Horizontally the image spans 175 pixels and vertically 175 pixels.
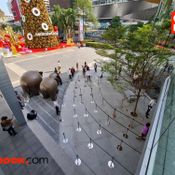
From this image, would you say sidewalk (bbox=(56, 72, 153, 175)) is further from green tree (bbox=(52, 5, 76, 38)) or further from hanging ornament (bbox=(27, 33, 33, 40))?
green tree (bbox=(52, 5, 76, 38))

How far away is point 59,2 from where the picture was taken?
63.1m

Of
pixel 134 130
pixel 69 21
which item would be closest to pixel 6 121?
pixel 134 130

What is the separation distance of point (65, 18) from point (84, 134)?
116ft

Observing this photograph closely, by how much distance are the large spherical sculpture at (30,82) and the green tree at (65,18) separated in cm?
2953

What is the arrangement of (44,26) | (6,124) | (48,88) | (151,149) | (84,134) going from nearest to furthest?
(151,149) < (6,124) < (84,134) < (48,88) < (44,26)

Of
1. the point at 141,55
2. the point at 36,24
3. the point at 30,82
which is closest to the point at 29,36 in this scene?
the point at 36,24

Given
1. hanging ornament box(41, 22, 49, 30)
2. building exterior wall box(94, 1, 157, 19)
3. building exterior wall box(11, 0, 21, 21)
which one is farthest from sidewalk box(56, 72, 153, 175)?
building exterior wall box(94, 1, 157, 19)

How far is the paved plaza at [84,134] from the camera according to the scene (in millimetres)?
6492

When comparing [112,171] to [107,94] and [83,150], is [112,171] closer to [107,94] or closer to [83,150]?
[83,150]

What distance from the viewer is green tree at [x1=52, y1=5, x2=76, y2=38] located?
36041mm

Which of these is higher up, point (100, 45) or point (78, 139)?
point (100, 45)

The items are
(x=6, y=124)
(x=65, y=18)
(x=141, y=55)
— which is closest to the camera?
(x=6, y=124)

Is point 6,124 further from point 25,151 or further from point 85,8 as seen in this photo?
point 85,8

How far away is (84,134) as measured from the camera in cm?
826
